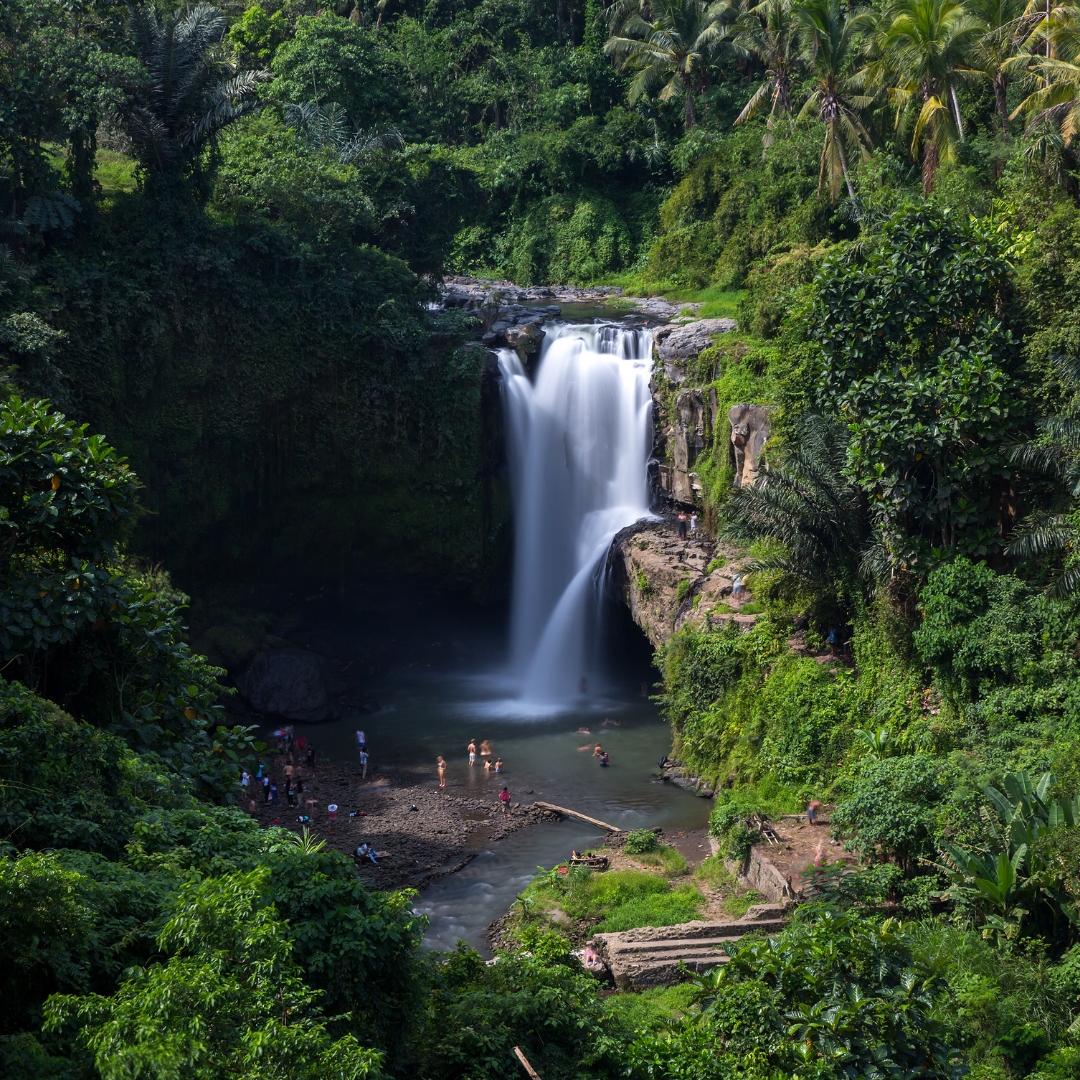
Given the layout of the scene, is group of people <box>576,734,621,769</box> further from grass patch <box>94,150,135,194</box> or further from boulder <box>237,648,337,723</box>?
grass patch <box>94,150,135,194</box>

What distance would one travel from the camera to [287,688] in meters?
27.3

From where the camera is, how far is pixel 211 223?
1093 inches

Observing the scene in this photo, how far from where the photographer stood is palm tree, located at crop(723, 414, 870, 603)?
19516 millimetres

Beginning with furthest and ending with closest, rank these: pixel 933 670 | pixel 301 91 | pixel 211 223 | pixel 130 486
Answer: pixel 301 91
pixel 211 223
pixel 933 670
pixel 130 486

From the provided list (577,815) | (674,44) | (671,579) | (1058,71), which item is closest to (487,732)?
(577,815)

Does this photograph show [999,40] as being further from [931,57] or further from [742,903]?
[742,903]

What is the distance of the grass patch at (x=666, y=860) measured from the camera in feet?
58.6

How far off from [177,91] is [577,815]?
64.1ft

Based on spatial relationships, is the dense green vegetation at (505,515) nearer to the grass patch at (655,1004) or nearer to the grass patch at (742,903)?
the grass patch at (655,1004)

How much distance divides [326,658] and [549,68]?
30098 millimetres

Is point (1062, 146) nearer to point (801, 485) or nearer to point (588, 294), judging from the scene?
point (801, 485)

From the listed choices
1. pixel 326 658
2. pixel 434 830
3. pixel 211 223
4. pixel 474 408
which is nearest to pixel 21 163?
pixel 211 223

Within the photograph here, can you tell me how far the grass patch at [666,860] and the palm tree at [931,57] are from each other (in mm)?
15995

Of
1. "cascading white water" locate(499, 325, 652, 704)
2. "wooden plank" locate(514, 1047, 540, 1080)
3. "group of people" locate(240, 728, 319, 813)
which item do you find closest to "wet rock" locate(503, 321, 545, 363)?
"cascading white water" locate(499, 325, 652, 704)
